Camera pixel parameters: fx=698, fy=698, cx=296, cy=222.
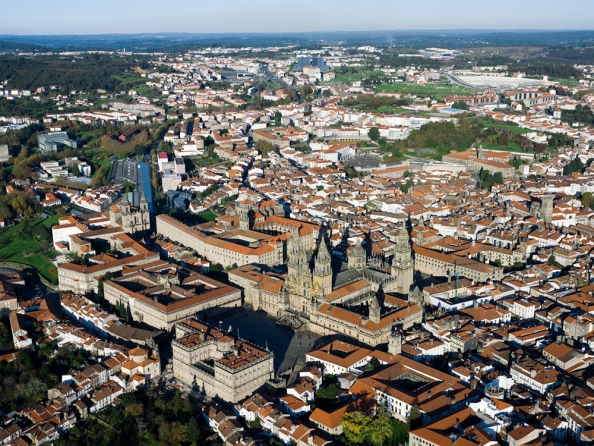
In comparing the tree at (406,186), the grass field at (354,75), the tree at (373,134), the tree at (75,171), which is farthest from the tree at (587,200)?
the grass field at (354,75)

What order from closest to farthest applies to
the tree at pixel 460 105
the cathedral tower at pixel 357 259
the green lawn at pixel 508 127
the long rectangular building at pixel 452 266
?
the cathedral tower at pixel 357 259, the long rectangular building at pixel 452 266, the green lawn at pixel 508 127, the tree at pixel 460 105

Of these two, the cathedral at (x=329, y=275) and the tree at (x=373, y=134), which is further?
the tree at (x=373, y=134)

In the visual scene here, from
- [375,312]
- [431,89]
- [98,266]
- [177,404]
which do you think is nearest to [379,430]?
[177,404]

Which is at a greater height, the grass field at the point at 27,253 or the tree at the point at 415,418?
the tree at the point at 415,418

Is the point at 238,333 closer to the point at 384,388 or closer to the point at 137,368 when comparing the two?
the point at 137,368

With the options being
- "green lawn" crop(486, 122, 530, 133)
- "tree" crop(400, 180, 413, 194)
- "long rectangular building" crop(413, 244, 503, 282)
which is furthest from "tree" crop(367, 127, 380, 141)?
"long rectangular building" crop(413, 244, 503, 282)

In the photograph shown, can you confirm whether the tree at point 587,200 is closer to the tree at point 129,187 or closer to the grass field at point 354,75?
the tree at point 129,187

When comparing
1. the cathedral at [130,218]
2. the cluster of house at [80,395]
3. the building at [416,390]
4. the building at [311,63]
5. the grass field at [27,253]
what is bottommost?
the grass field at [27,253]

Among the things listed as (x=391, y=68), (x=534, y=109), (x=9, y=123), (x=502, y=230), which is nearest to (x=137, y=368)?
(x=502, y=230)
